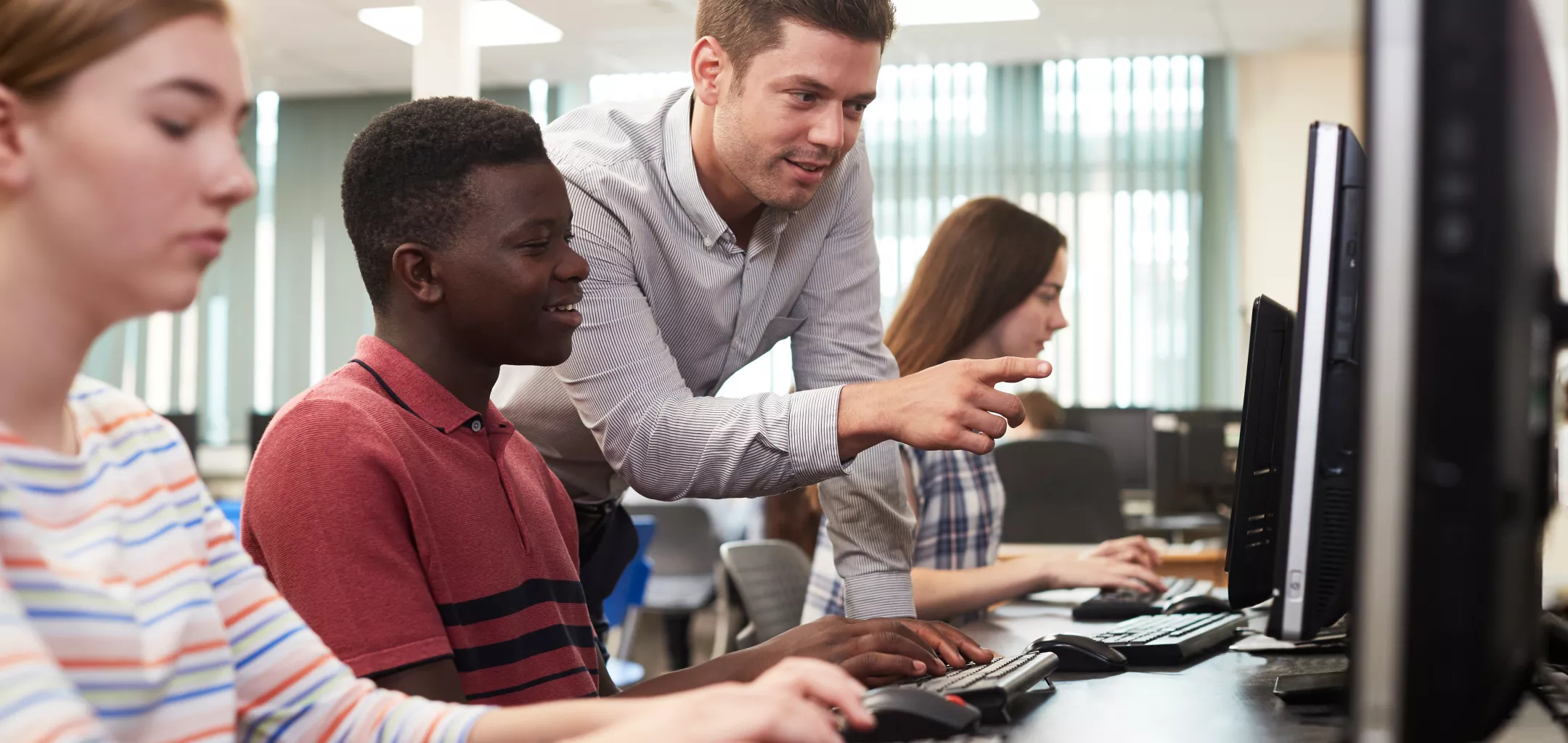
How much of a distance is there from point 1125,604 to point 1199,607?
0.32 ft

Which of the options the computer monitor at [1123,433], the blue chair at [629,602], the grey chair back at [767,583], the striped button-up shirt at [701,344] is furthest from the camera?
the computer monitor at [1123,433]

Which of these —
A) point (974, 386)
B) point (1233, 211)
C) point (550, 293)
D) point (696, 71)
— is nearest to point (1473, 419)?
point (974, 386)

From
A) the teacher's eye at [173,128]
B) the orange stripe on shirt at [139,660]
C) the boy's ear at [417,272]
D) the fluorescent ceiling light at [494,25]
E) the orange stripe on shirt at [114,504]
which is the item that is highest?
the fluorescent ceiling light at [494,25]

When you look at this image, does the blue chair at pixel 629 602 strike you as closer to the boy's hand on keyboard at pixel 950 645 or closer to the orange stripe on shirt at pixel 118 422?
the boy's hand on keyboard at pixel 950 645

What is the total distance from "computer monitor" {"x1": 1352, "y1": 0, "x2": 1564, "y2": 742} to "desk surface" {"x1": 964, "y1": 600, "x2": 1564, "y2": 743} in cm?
39

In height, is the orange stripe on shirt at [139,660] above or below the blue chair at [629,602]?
above

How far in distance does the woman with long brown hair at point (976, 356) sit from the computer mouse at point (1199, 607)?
0.22 metres

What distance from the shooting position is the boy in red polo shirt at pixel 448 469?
0.99m

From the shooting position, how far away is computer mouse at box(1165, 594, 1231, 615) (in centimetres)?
175

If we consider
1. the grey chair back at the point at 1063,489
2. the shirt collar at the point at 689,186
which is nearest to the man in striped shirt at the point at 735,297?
the shirt collar at the point at 689,186

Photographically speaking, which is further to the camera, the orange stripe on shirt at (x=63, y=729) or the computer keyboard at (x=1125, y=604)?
the computer keyboard at (x=1125, y=604)

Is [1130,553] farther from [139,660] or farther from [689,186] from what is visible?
[139,660]

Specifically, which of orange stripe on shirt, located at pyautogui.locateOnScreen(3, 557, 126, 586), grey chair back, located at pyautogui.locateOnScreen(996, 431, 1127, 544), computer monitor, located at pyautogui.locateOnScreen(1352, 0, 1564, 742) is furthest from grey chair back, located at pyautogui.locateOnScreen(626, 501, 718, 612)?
computer monitor, located at pyautogui.locateOnScreen(1352, 0, 1564, 742)

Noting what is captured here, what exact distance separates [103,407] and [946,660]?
2.42ft
